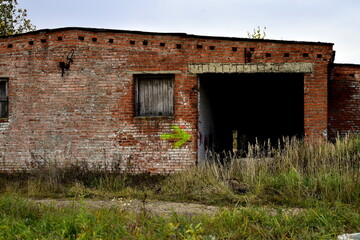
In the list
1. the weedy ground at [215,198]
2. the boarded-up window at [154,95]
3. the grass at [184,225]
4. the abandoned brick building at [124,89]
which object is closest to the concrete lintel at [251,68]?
the abandoned brick building at [124,89]

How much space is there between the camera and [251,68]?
978 centimetres

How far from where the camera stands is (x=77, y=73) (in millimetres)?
10383

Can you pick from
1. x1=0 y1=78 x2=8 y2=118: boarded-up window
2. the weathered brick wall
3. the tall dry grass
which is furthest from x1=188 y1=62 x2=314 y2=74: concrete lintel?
x1=0 y1=78 x2=8 y2=118: boarded-up window

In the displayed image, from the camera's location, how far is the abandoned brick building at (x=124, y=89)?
32.0 feet

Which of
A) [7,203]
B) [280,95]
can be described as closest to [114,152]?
[7,203]

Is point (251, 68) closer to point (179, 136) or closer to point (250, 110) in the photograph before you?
point (179, 136)

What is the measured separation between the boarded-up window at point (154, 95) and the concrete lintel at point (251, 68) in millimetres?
834

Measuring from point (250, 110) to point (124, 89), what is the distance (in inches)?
331

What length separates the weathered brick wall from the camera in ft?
37.8

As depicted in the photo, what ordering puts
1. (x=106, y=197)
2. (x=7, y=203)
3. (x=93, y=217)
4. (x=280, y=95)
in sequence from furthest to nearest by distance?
(x=280, y=95)
(x=106, y=197)
(x=7, y=203)
(x=93, y=217)

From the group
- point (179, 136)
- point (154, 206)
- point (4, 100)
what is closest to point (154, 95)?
point (179, 136)

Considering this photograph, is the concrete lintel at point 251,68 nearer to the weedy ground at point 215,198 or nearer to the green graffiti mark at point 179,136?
the green graffiti mark at point 179,136

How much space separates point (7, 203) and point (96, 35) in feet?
18.5

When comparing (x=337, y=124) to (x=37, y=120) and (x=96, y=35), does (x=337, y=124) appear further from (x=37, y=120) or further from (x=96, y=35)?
(x=37, y=120)
